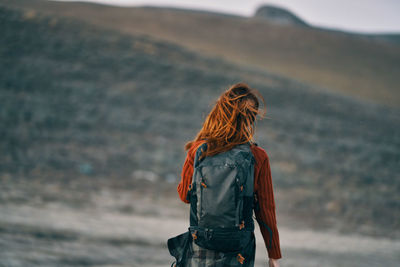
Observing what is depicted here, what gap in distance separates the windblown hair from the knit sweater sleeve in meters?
0.15

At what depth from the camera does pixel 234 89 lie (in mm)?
2645

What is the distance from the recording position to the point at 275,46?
5197 centimetres

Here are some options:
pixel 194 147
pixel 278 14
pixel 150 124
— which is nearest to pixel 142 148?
pixel 150 124

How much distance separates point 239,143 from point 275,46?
51.1 metres

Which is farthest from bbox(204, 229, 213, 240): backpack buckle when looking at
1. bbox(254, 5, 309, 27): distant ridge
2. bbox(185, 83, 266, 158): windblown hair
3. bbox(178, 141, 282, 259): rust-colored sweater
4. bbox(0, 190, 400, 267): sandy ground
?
bbox(254, 5, 309, 27): distant ridge

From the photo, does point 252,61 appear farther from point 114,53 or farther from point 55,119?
point 55,119

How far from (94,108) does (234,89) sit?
19375 millimetres

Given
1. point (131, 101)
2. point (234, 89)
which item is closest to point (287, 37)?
point (131, 101)

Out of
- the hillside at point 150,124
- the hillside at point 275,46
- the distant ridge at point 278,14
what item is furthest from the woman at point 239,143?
the distant ridge at point 278,14

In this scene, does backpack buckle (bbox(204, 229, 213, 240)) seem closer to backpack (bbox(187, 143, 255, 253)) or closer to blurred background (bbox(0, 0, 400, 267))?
backpack (bbox(187, 143, 255, 253))

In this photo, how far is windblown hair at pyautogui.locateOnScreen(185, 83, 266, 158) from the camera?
254cm

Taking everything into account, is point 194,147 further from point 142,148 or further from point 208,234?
point 142,148

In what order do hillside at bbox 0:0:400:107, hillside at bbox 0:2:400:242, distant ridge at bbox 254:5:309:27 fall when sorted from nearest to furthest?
hillside at bbox 0:2:400:242
hillside at bbox 0:0:400:107
distant ridge at bbox 254:5:309:27

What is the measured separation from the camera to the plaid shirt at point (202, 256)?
8.07 feet
